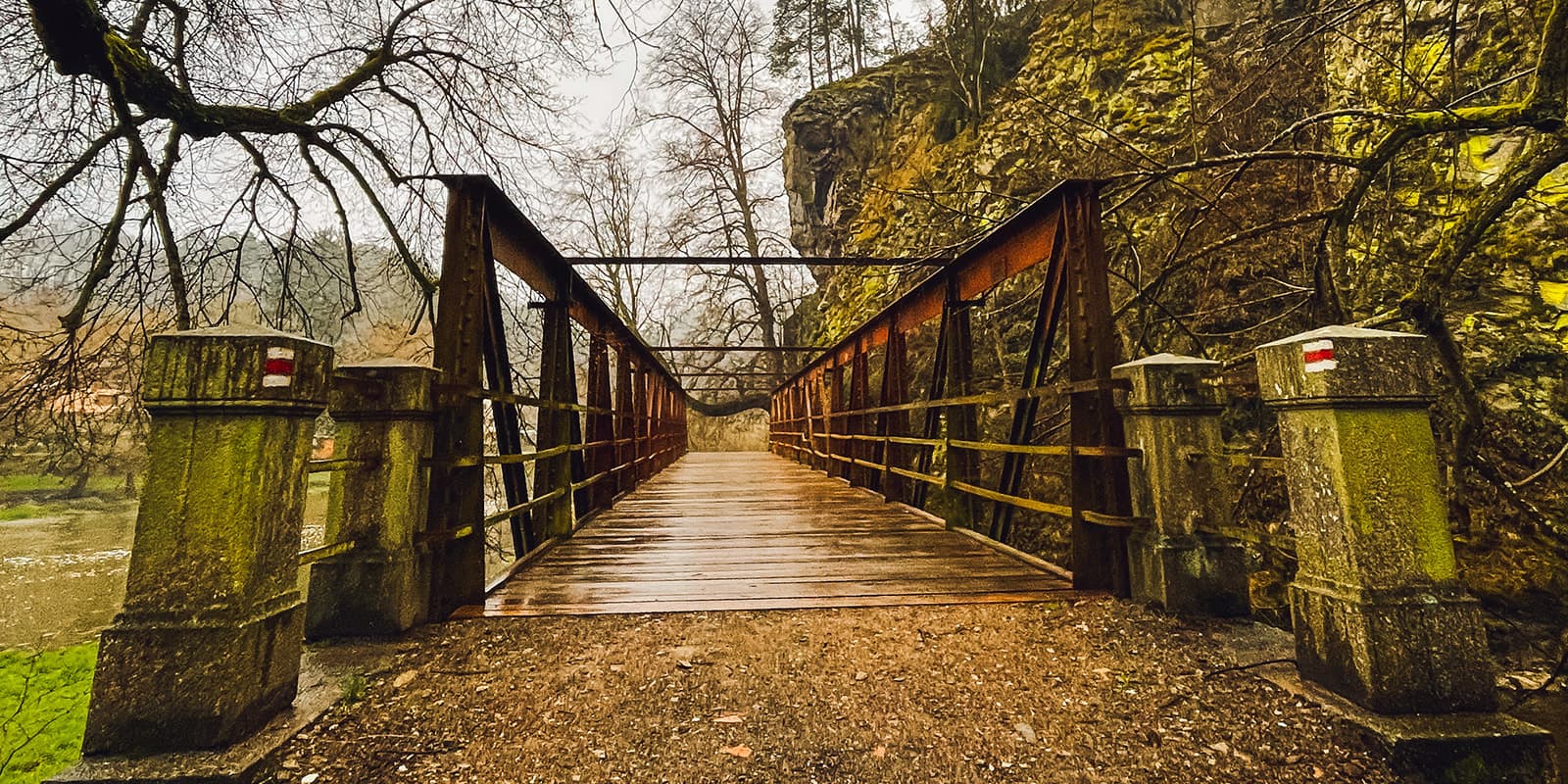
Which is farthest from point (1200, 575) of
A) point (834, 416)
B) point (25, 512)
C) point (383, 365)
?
point (25, 512)

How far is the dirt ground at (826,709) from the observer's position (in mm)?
1594

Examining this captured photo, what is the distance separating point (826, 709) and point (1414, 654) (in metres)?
1.76

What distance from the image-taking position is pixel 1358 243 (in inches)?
231

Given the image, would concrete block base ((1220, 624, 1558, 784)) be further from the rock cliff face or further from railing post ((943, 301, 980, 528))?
railing post ((943, 301, 980, 528))

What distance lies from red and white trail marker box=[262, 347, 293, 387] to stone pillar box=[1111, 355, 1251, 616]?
3.41m

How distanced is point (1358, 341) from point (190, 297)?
27.0 ft

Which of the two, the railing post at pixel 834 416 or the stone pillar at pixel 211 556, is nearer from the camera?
the stone pillar at pixel 211 556

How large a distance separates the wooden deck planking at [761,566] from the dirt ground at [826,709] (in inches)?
13.1

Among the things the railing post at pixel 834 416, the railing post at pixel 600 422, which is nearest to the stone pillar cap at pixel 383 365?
the railing post at pixel 600 422

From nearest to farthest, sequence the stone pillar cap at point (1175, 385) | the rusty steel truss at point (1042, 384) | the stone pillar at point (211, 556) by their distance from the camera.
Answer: the stone pillar at point (211, 556) → the stone pillar cap at point (1175, 385) → the rusty steel truss at point (1042, 384)

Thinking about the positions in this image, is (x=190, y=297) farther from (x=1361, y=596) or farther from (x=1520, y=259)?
(x=1520, y=259)

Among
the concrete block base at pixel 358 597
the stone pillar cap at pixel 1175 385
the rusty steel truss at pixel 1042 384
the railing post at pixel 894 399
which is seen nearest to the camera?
the concrete block base at pixel 358 597

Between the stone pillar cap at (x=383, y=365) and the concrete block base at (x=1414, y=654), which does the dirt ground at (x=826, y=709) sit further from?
the stone pillar cap at (x=383, y=365)

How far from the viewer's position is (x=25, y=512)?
1953cm
